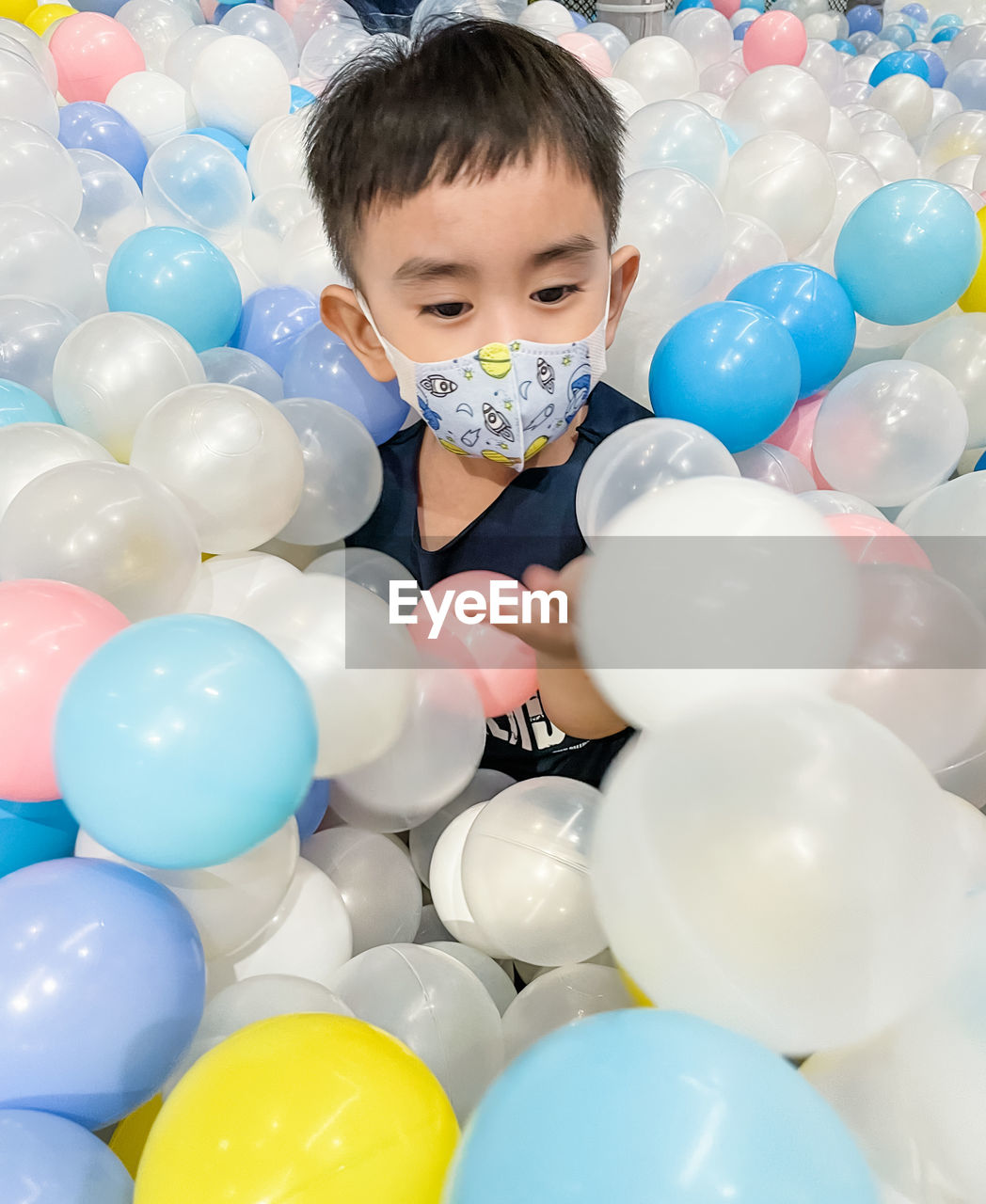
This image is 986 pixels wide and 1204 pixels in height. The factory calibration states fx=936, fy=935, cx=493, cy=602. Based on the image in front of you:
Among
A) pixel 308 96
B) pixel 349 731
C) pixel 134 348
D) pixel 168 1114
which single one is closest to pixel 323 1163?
pixel 168 1114

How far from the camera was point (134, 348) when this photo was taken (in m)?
1.14

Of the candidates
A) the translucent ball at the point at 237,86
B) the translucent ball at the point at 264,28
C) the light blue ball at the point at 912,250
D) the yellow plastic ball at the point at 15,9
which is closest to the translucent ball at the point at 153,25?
the translucent ball at the point at 264,28

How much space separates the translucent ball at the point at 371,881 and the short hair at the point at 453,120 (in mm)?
685

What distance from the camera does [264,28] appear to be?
7.73ft

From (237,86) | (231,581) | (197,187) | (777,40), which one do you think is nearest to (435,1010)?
(231,581)

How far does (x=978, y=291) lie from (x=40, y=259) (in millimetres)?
1452

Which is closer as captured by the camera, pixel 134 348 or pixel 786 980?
pixel 786 980

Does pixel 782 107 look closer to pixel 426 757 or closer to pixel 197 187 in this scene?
pixel 197 187

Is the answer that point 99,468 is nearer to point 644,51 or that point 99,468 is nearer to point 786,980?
point 786,980

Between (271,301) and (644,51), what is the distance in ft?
4.44

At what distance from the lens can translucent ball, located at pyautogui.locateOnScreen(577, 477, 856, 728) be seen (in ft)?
2.13

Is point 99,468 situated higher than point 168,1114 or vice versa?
point 99,468

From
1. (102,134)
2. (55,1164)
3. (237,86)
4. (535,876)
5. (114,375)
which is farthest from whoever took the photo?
(237,86)

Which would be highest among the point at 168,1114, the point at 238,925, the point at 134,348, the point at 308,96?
the point at 308,96
